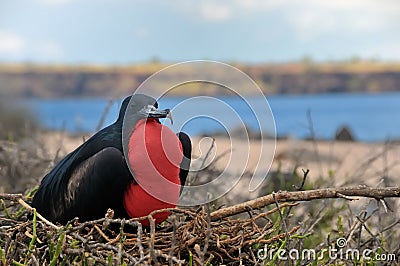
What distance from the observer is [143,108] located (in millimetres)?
2627

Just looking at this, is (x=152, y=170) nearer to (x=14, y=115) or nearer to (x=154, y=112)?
(x=154, y=112)

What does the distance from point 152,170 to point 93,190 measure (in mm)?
258

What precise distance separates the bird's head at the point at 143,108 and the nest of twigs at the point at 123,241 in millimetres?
366

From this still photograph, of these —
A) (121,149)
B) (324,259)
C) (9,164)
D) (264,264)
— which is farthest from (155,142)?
(9,164)

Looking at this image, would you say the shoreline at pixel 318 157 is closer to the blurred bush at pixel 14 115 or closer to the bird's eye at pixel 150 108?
the blurred bush at pixel 14 115

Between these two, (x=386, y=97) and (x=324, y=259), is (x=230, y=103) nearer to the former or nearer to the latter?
(x=324, y=259)

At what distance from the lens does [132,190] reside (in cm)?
254

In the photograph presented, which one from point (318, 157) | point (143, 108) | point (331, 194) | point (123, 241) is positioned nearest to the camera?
point (123, 241)

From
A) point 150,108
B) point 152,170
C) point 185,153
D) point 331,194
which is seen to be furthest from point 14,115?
point 331,194

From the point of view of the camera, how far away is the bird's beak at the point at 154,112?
2566mm

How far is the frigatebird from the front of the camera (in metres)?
2.51

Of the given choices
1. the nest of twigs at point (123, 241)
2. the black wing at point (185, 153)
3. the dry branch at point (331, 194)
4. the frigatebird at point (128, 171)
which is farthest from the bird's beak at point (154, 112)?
the dry branch at point (331, 194)

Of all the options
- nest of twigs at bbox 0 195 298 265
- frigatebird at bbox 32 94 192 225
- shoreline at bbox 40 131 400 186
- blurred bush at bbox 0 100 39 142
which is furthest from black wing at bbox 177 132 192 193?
blurred bush at bbox 0 100 39 142

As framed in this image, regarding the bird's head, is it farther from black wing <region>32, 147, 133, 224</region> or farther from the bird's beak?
black wing <region>32, 147, 133, 224</region>
